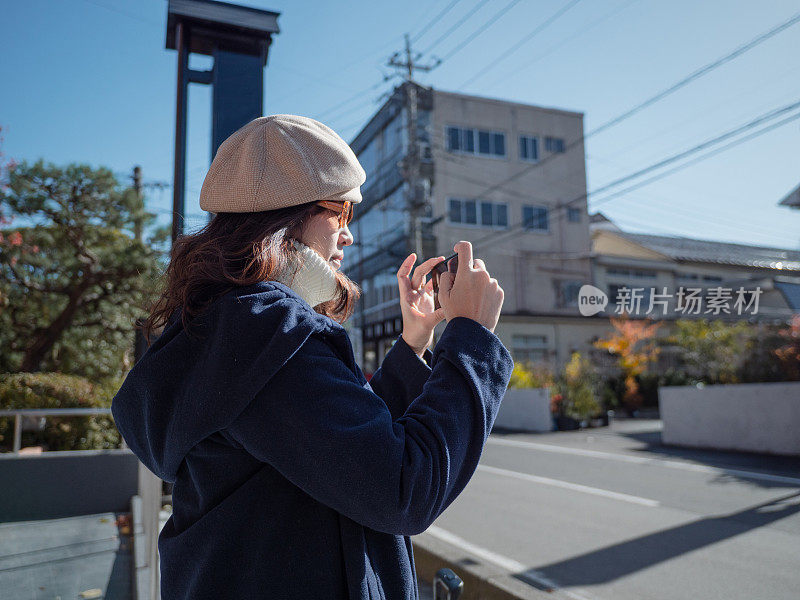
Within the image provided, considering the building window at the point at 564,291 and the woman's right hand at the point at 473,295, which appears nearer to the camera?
the woman's right hand at the point at 473,295

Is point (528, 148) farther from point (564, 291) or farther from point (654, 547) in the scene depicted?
point (654, 547)

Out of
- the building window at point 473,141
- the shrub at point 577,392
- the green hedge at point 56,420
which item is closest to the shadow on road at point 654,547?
the green hedge at point 56,420

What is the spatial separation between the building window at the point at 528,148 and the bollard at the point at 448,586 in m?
21.4

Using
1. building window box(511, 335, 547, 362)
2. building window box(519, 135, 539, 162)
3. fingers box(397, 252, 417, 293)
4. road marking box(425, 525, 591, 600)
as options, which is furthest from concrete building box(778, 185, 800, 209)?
building window box(519, 135, 539, 162)

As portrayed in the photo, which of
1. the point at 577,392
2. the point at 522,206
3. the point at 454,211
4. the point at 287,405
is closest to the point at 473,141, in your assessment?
the point at 522,206

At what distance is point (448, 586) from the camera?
1.18 meters

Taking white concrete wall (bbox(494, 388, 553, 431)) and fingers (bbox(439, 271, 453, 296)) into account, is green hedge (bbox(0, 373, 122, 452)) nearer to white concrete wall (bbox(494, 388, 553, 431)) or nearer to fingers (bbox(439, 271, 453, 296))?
fingers (bbox(439, 271, 453, 296))

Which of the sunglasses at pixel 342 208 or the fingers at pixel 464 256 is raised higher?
the sunglasses at pixel 342 208

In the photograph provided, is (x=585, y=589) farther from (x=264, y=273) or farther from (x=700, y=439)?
(x=700, y=439)

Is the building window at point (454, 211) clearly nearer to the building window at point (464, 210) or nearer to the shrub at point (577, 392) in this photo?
the building window at point (464, 210)

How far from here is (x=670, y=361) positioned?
62.3ft

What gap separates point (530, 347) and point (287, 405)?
2015 centimetres

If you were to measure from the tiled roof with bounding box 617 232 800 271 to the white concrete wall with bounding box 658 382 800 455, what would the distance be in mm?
3896

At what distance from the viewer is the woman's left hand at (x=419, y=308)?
→ 1.15 m
